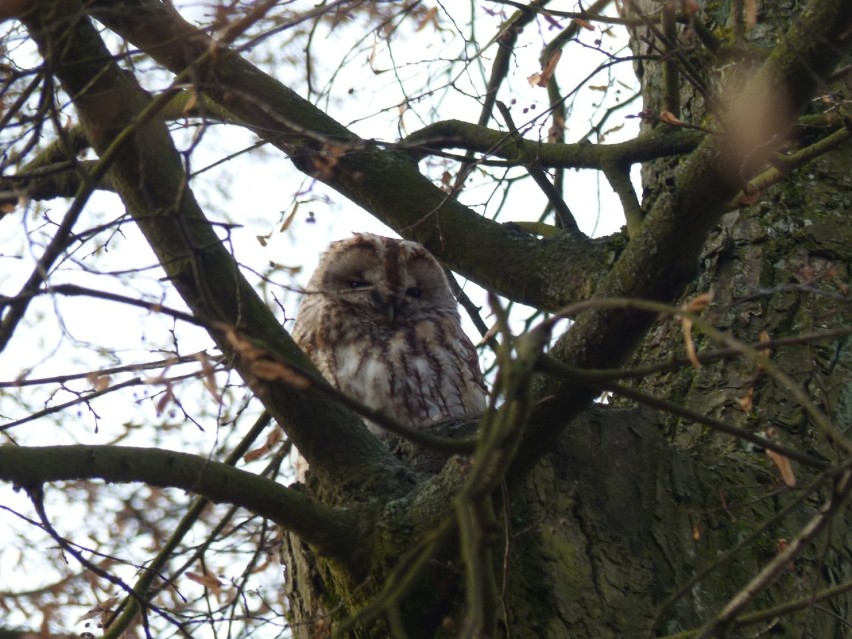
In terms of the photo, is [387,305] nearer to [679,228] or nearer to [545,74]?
[545,74]

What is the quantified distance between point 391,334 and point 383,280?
1.02ft

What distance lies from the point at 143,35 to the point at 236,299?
108 cm

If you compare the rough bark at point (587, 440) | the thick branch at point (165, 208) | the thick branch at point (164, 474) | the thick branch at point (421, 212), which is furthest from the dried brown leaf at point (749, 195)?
the thick branch at point (164, 474)

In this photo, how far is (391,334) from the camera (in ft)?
14.4

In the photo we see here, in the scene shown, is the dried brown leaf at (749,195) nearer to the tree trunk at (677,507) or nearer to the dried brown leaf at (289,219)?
the tree trunk at (677,507)

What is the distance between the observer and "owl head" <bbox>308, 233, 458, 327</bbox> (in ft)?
14.8

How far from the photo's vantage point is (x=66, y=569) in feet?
13.0

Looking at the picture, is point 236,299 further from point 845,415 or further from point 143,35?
point 845,415

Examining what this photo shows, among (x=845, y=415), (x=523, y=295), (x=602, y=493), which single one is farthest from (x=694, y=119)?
(x=602, y=493)

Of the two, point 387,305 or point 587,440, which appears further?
point 387,305

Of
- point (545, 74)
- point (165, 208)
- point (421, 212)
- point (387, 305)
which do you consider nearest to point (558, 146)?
point (545, 74)

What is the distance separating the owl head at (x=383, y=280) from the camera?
452 centimetres

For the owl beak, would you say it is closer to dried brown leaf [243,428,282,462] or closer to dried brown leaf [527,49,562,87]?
dried brown leaf [243,428,282,462]

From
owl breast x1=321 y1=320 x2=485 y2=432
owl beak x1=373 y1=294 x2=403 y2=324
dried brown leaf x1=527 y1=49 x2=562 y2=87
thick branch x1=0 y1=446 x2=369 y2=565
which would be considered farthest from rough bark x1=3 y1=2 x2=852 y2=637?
owl beak x1=373 y1=294 x2=403 y2=324
